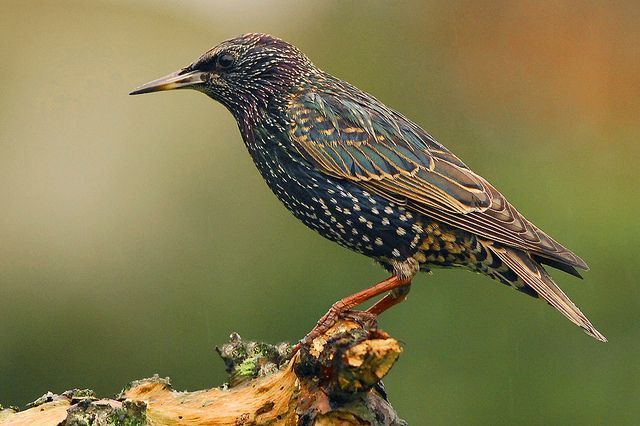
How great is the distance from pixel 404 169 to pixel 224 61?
1086 mm

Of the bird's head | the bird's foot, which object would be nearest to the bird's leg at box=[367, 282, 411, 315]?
the bird's foot

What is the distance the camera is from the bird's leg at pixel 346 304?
6.04 m

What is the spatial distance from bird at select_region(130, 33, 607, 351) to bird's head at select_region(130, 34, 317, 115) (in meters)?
0.01

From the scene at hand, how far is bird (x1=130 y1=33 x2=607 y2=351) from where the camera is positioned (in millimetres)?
6363

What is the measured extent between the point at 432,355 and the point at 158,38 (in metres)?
3.61

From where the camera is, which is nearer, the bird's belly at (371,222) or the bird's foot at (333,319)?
the bird's foot at (333,319)

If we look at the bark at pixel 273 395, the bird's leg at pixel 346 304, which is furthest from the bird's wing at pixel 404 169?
the bark at pixel 273 395

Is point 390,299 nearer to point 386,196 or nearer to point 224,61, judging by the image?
point 386,196

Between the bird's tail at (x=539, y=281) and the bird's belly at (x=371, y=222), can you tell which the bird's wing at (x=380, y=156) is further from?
the bird's tail at (x=539, y=281)

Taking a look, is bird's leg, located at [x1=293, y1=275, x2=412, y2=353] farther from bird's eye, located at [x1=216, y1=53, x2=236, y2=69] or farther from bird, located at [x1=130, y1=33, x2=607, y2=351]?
bird's eye, located at [x1=216, y1=53, x2=236, y2=69]

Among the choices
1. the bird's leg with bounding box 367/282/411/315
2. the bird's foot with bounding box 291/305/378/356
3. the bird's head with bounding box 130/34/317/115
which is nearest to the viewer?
the bird's foot with bounding box 291/305/378/356

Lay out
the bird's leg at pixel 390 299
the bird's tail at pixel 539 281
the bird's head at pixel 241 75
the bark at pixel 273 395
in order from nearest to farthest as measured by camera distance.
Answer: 1. the bark at pixel 273 395
2. the bird's tail at pixel 539 281
3. the bird's leg at pixel 390 299
4. the bird's head at pixel 241 75

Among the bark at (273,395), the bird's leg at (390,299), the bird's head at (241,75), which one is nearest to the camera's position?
the bark at (273,395)

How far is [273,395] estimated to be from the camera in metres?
5.74
